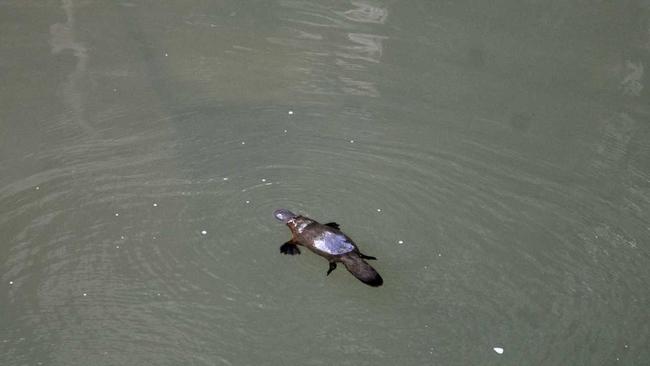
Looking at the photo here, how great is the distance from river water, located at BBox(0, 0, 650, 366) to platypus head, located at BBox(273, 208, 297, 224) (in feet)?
0.13

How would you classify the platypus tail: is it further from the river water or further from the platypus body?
the river water

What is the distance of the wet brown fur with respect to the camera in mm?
3746

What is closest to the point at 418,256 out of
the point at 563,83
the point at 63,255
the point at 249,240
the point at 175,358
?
the point at 249,240

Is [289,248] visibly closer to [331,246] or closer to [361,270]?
[331,246]

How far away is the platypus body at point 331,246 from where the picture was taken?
376cm

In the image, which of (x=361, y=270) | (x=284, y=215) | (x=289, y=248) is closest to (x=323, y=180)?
(x=284, y=215)

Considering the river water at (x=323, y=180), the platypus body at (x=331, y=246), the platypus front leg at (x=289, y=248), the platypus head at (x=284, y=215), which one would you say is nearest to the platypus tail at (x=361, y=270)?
the platypus body at (x=331, y=246)

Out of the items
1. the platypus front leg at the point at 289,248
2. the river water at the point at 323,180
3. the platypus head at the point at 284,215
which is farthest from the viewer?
the platypus head at the point at 284,215

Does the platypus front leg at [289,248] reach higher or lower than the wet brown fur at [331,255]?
lower

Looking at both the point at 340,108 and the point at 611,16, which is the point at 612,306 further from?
the point at 611,16

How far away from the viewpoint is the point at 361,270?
148 inches

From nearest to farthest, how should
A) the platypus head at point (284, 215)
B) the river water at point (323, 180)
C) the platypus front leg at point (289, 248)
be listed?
1. the river water at point (323, 180)
2. the platypus front leg at point (289, 248)
3. the platypus head at point (284, 215)

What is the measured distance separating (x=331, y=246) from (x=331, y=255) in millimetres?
45

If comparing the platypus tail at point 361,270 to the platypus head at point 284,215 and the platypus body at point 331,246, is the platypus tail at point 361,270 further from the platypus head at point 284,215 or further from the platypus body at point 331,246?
the platypus head at point 284,215
